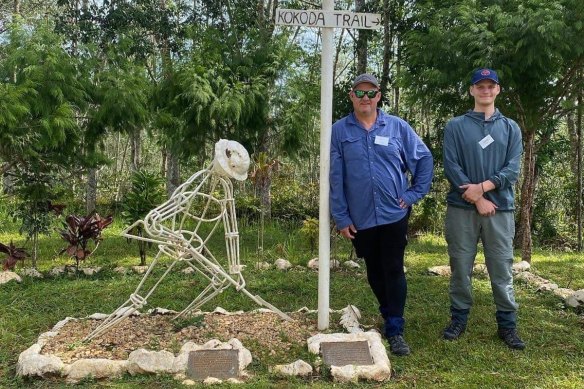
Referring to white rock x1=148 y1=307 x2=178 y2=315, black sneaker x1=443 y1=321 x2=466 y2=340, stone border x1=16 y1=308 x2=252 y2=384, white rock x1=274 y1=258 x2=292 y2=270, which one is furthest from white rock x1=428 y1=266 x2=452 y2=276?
stone border x1=16 y1=308 x2=252 y2=384

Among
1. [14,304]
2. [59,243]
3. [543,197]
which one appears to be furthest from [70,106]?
[543,197]

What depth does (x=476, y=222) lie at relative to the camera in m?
3.54

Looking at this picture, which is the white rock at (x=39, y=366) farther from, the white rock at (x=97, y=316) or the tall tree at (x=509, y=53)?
the tall tree at (x=509, y=53)

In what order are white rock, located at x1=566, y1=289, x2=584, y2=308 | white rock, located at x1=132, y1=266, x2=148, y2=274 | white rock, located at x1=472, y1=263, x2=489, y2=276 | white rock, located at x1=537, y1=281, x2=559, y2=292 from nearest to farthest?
white rock, located at x1=566, y1=289, x2=584, y2=308, white rock, located at x1=537, y1=281, x2=559, y2=292, white rock, located at x1=472, y1=263, x2=489, y2=276, white rock, located at x1=132, y1=266, x2=148, y2=274

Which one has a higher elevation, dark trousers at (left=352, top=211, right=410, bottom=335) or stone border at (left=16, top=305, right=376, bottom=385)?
dark trousers at (left=352, top=211, right=410, bottom=335)

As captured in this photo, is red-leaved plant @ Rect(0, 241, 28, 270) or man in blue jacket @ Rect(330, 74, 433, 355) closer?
man in blue jacket @ Rect(330, 74, 433, 355)

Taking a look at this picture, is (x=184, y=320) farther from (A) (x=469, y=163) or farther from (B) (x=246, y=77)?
(B) (x=246, y=77)

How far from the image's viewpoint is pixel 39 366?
3.12 m

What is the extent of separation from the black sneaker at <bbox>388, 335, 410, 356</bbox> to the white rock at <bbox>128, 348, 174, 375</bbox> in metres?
1.41

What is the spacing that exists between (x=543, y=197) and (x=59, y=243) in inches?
332

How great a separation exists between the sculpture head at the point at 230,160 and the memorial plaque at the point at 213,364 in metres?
1.15

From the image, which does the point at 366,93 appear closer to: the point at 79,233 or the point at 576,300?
the point at 576,300

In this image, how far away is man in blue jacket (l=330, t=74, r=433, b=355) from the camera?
3.35m

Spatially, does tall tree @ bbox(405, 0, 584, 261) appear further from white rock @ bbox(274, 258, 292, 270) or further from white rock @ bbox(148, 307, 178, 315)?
white rock @ bbox(148, 307, 178, 315)
